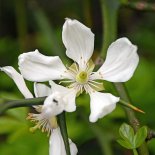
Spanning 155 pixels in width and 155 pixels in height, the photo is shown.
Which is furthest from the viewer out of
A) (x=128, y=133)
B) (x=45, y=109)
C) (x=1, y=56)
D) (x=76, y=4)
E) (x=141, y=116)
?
(x=76, y=4)

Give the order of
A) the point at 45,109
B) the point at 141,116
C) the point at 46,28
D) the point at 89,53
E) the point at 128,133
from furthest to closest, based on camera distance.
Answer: the point at 46,28, the point at 141,116, the point at 89,53, the point at 128,133, the point at 45,109

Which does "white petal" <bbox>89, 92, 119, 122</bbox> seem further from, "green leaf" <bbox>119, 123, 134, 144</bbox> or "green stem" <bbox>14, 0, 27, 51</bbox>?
"green stem" <bbox>14, 0, 27, 51</bbox>

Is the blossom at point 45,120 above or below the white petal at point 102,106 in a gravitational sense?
below

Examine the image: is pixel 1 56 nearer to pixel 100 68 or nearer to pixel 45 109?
pixel 100 68

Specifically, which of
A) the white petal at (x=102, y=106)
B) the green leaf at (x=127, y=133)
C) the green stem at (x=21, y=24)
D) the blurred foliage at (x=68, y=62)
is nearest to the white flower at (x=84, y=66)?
the white petal at (x=102, y=106)

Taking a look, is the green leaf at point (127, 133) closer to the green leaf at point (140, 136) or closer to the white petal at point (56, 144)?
the green leaf at point (140, 136)

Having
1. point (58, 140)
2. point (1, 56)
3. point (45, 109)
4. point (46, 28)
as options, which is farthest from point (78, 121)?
point (45, 109)

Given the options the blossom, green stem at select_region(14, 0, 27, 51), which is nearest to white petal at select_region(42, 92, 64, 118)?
the blossom
